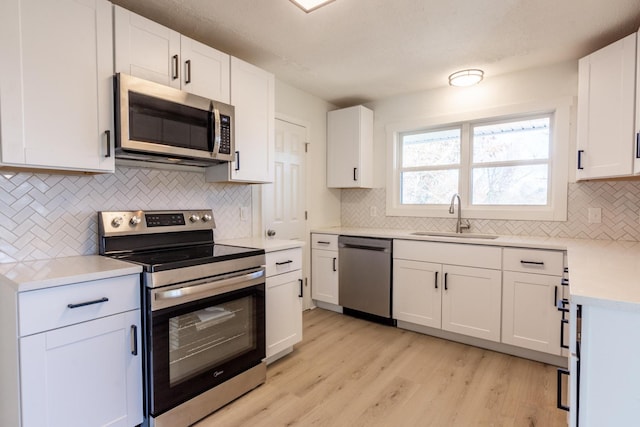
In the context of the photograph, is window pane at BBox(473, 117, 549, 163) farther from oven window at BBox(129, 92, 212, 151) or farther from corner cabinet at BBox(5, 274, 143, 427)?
corner cabinet at BBox(5, 274, 143, 427)

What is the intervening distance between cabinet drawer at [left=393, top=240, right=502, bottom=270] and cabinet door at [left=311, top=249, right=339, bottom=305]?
2.36 ft

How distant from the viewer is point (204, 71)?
2.18m

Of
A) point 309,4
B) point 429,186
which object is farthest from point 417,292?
point 309,4

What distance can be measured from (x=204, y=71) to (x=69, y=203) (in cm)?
114

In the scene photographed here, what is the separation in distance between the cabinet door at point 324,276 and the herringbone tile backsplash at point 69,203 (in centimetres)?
156

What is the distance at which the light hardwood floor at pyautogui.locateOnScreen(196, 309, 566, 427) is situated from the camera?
1835 mm

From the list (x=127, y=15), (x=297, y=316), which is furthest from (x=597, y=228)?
(x=127, y=15)

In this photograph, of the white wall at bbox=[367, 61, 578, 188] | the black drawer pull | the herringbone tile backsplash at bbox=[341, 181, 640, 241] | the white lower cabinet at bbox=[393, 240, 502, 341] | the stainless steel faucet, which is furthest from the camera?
the stainless steel faucet

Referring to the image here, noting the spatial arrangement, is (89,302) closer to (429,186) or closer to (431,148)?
(429,186)

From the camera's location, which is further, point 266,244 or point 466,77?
point 466,77

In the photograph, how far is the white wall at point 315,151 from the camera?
3453 millimetres

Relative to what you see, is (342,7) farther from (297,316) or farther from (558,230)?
(558,230)

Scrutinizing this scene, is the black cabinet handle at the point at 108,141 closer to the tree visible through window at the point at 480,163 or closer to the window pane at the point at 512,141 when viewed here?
the tree visible through window at the point at 480,163

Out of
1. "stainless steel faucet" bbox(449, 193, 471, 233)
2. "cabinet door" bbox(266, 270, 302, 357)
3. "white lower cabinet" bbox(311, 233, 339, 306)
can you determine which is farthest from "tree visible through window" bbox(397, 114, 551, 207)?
"cabinet door" bbox(266, 270, 302, 357)
